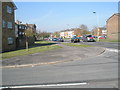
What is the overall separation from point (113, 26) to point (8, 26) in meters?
39.1

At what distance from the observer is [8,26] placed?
2384 centimetres

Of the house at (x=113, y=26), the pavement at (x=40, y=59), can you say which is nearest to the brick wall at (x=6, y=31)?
the pavement at (x=40, y=59)

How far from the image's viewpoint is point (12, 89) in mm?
5402

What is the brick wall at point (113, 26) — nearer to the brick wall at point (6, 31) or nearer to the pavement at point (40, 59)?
the brick wall at point (6, 31)

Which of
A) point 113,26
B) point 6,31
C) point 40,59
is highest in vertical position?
point 113,26

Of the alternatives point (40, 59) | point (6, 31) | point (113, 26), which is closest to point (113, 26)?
point (113, 26)

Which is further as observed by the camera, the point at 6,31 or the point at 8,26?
the point at 8,26

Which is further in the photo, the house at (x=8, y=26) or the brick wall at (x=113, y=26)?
the brick wall at (x=113, y=26)

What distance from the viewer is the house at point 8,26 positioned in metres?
22.3

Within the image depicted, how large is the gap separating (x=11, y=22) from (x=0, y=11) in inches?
132

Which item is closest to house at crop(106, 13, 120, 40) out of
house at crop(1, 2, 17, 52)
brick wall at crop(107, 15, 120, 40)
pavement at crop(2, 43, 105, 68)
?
brick wall at crop(107, 15, 120, 40)

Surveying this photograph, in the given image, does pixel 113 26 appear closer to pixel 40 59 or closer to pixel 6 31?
pixel 6 31

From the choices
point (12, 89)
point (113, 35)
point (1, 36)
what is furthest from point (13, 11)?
point (113, 35)

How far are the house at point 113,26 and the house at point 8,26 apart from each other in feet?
117
